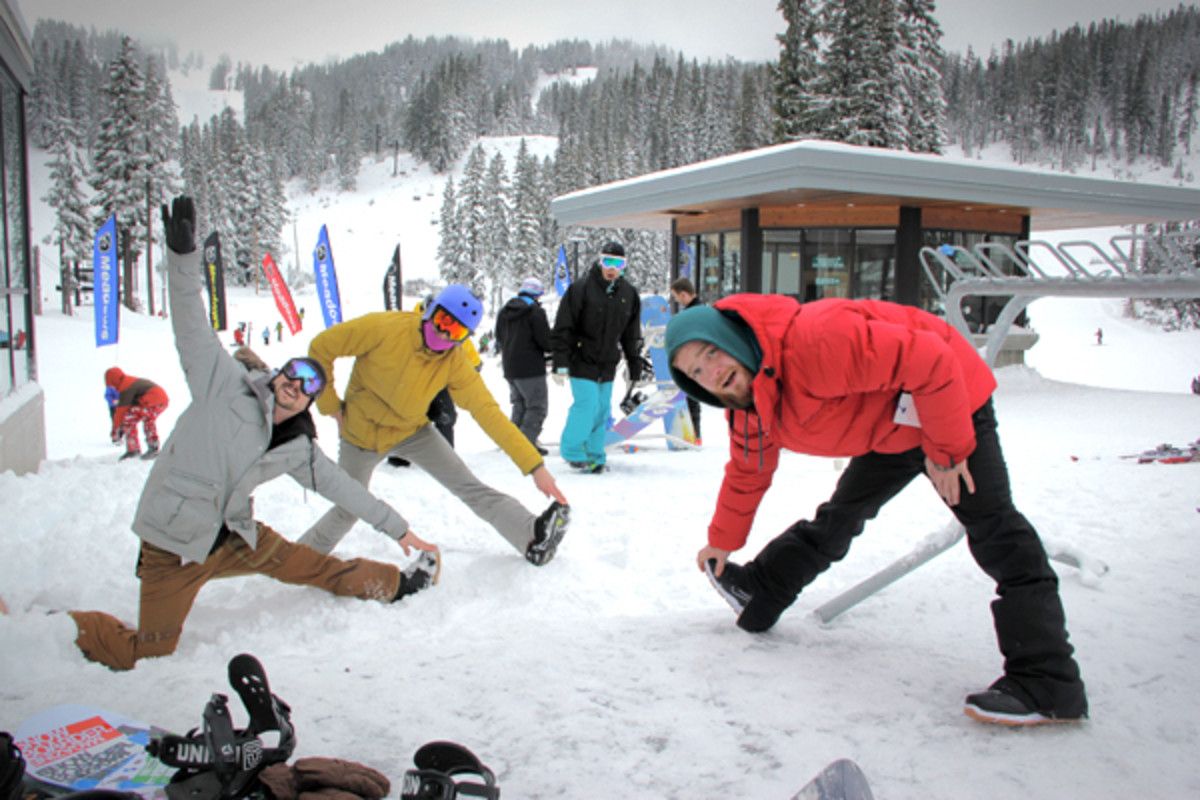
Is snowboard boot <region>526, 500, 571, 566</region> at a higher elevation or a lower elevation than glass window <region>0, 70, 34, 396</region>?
lower

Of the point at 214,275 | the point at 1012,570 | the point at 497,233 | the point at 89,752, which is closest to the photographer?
the point at 89,752

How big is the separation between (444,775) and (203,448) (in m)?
2.03

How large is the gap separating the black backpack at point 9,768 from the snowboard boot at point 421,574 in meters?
2.12

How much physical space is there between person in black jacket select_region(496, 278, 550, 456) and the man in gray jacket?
4043 mm

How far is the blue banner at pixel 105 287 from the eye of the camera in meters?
16.0

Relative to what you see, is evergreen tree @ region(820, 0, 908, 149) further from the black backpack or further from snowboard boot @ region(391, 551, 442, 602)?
the black backpack

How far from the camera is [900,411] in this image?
7.45ft

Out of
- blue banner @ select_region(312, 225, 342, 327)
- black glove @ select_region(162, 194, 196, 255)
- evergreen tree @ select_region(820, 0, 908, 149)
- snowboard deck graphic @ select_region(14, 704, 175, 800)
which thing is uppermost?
evergreen tree @ select_region(820, 0, 908, 149)

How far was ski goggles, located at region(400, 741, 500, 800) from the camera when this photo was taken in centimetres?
149

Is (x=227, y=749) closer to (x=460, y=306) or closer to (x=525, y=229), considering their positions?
(x=460, y=306)

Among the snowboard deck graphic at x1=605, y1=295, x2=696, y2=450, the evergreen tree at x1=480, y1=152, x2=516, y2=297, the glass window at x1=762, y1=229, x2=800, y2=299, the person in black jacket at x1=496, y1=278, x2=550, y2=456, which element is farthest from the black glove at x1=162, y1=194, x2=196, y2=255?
the evergreen tree at x1=480, y1=152, x2=516, y2=297

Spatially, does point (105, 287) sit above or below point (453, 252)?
below

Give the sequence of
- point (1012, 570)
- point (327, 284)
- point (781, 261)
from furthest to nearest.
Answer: point (781, 261), point (327, 284), point (1012, 570)

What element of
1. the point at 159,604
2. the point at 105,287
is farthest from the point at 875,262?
Answer: the point at 105,287
